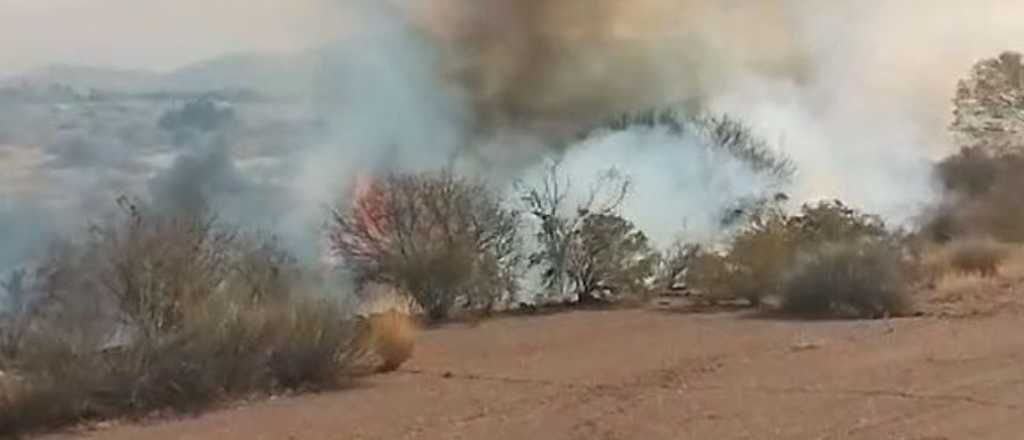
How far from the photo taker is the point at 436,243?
28.1 meters

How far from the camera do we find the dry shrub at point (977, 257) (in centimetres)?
3425

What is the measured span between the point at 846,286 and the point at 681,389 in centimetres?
832

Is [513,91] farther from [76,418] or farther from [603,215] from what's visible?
[76,418]

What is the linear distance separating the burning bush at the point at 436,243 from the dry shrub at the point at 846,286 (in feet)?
14.7

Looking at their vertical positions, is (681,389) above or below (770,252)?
below

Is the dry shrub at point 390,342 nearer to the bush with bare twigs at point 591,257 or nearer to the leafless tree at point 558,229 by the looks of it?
the bush with bare twigs at point 591,257

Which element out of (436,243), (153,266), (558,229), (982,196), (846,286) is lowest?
(153,266)

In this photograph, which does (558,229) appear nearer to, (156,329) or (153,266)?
(153,266)

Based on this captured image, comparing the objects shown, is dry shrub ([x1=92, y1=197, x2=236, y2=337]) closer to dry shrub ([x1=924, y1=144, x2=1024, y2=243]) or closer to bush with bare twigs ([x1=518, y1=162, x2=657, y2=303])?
bush with bare twigs ([x1=518, y1=162, x2=657, y2=303])

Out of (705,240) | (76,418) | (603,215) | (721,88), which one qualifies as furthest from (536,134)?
(76,418)

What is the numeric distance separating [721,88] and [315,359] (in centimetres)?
3574

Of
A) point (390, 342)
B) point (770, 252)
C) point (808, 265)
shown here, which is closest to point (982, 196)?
point (770, 252)

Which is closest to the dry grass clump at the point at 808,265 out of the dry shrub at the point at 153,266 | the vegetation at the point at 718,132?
the dry shrub at the point at 153,266

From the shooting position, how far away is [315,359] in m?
20.7
